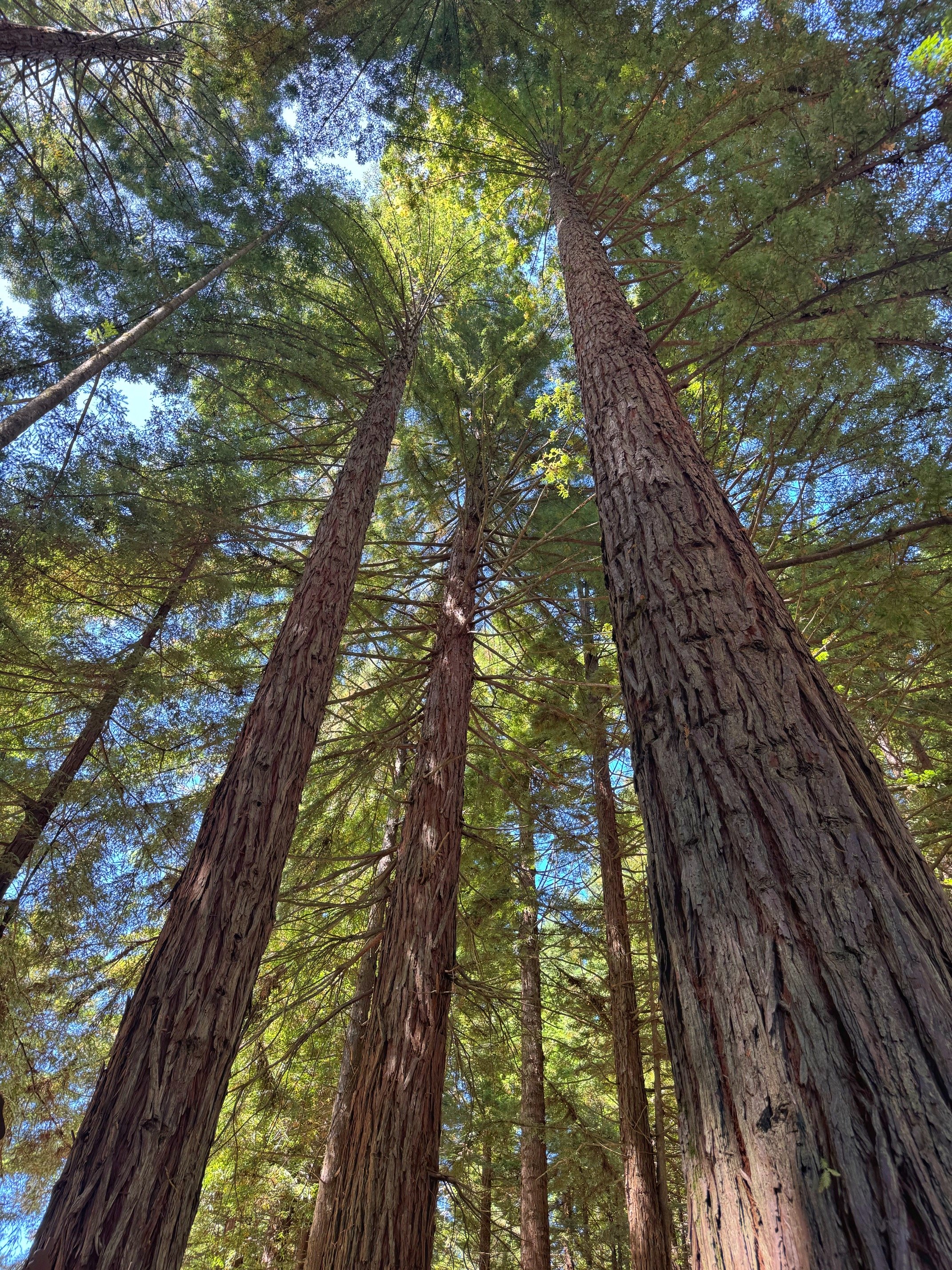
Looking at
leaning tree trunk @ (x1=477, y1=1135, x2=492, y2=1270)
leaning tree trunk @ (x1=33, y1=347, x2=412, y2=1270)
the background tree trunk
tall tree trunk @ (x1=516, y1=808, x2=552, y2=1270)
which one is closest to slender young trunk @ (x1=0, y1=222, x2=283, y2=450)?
leaning tree trunk @ (x1=33, y1=347, x2=412, y2=1270)

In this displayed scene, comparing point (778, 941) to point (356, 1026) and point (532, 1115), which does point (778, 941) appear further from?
point (532, 1115)

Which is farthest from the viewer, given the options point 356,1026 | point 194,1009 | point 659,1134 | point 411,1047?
point 356,1026

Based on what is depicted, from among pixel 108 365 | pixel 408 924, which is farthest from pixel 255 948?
pixel 108 365

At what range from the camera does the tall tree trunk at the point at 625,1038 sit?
482cm

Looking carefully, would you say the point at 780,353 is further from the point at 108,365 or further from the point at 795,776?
the point at 108,365

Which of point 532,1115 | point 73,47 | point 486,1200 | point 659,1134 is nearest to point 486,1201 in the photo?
point 486,1200

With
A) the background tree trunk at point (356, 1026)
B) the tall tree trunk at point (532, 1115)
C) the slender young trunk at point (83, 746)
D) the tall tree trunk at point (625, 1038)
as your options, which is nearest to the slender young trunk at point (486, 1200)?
the tall tree trunk at point (532, 1115)

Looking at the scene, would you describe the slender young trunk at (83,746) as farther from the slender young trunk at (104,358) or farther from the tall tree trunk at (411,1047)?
the tall tree trunk at (411,1047)

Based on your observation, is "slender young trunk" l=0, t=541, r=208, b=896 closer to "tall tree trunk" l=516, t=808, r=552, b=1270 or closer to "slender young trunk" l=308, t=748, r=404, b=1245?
"slender young trunk" l=308, t=748, r=404, b=1245

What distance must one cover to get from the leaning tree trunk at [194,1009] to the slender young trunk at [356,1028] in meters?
1.21

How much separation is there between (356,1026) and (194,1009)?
13.9 feet

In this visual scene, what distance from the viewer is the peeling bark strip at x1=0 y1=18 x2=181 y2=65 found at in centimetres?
518

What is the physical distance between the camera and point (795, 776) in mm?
1474

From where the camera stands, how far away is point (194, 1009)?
287cm
